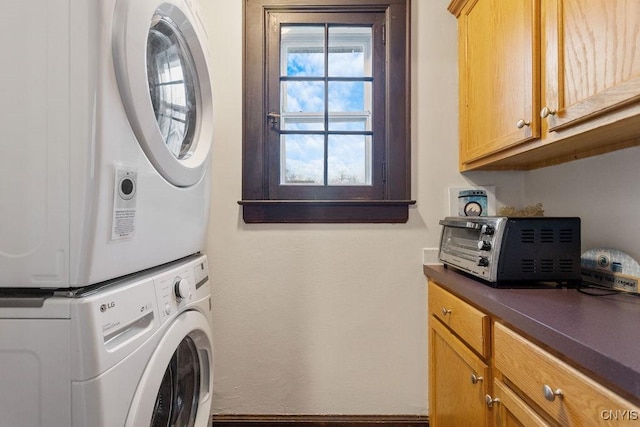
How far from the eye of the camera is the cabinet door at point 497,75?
983 millimetres

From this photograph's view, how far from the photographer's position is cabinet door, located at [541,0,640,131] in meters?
0.69

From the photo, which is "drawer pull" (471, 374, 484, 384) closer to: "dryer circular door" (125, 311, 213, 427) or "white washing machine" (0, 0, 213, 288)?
"dryer circular door" (125, 311, 213, 427)

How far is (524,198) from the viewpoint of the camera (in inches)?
57.1

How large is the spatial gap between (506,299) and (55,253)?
1.02m

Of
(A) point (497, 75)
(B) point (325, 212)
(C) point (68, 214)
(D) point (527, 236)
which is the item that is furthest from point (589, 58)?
(C) point (68, 214)

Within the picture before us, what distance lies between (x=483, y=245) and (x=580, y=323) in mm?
386

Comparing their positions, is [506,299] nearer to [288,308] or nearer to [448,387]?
[448,387]

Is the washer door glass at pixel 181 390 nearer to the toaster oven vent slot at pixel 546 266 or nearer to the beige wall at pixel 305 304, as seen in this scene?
the beige wall at pixel 305 304

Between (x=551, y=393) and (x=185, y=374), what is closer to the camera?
(x=551, y=393)

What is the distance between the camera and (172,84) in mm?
869

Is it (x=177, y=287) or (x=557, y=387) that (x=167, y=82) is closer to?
(x=177, y=287)

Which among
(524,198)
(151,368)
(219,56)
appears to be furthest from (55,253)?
(524,198)

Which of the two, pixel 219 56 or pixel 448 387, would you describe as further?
pixel 219 56

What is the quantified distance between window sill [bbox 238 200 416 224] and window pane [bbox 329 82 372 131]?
38 centimetres
